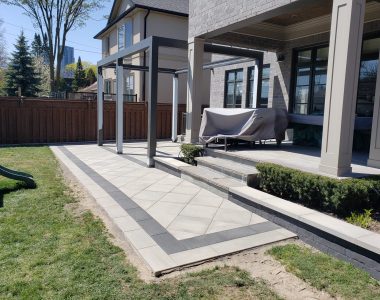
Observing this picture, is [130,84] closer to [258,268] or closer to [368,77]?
[368,77]

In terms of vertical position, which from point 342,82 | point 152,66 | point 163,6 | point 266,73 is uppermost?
point 163,6

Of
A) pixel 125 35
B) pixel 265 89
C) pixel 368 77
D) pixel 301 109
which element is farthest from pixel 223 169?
pixel 125 35

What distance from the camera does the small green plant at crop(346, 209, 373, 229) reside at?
3779 mm

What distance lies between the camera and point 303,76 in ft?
30.7

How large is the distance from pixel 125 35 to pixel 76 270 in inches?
695

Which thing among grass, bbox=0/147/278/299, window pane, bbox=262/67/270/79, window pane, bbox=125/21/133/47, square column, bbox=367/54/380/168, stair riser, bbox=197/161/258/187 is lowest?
grass, bbox=0/147/278/299

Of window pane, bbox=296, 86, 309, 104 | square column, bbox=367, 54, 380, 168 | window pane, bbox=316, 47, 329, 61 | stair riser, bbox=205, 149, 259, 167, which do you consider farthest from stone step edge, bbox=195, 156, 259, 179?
window pane, bbox=316, 47, 329, 61

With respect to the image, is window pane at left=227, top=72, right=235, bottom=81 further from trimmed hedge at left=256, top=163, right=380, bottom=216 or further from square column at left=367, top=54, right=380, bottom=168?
trimmed hedge at left=256, top=163, right=380, bottom=216

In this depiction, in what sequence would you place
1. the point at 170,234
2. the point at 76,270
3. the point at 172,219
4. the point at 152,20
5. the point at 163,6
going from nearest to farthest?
the point at 76,270, the point at 170,234, the point at 172,219, the point at 152,20, the point at 163,6

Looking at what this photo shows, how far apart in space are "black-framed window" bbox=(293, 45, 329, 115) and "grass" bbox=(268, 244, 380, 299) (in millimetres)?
6174

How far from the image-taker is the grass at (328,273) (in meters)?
2.74

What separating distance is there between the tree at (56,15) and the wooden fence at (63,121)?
12.6m

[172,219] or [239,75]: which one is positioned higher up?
[239,75]

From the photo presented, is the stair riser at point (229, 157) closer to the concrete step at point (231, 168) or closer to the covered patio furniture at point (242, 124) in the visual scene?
the concrete step at point (231, 168)
